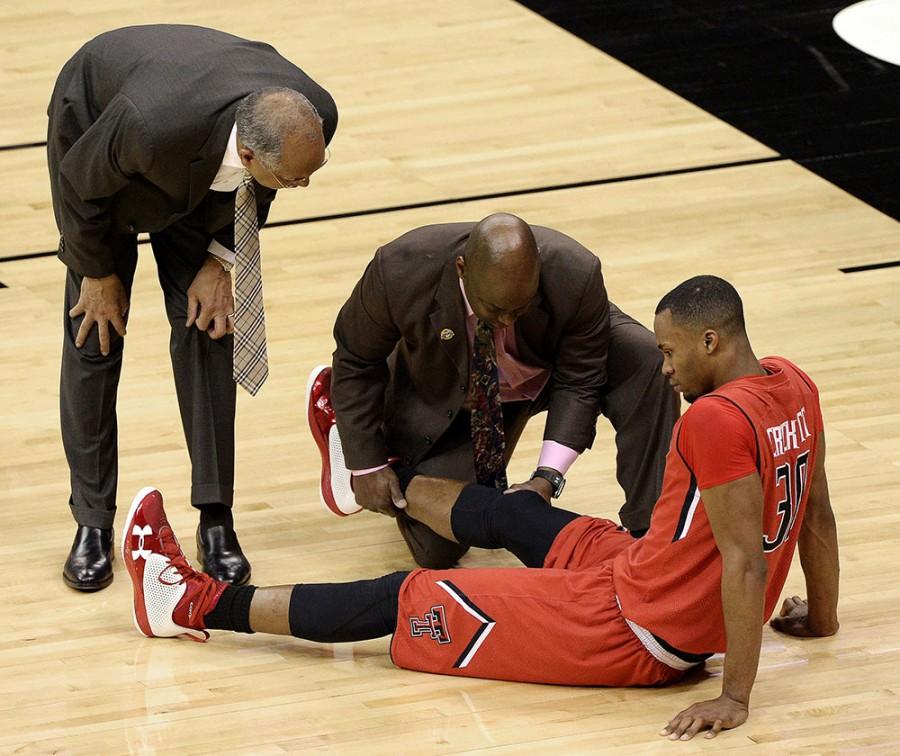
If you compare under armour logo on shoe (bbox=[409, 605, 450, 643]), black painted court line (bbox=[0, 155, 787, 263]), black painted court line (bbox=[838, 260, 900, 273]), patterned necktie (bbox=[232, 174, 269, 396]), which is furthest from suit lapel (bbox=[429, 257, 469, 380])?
black painted court line (bbox=[0, 155, 787, 263])

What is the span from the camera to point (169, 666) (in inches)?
126

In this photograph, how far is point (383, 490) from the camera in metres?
3.57

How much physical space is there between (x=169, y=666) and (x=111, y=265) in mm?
761

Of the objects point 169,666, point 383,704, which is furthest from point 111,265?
point 383,704

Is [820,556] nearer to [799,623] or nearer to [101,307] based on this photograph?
[799,623]

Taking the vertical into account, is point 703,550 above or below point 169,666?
above

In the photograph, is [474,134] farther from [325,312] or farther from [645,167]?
[325,312]

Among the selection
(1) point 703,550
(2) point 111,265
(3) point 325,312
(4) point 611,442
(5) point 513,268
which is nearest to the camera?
(1) point 703,550

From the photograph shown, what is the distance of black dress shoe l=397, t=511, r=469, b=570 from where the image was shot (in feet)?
11.6

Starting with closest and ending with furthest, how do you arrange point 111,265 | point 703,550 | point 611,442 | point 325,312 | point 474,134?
point 703,550 → point 111,265 → point 611,442 → point 325,312 → point 474,134

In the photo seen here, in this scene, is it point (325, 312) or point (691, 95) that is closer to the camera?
point (325, 312)

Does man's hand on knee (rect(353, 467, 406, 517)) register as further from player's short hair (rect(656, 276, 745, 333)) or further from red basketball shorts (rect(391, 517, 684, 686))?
player's short hair (rect(656, 276, 745, 333))

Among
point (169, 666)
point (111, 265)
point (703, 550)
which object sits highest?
point (111, 265)

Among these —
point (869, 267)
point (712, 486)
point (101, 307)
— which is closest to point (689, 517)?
point (712, 486)
